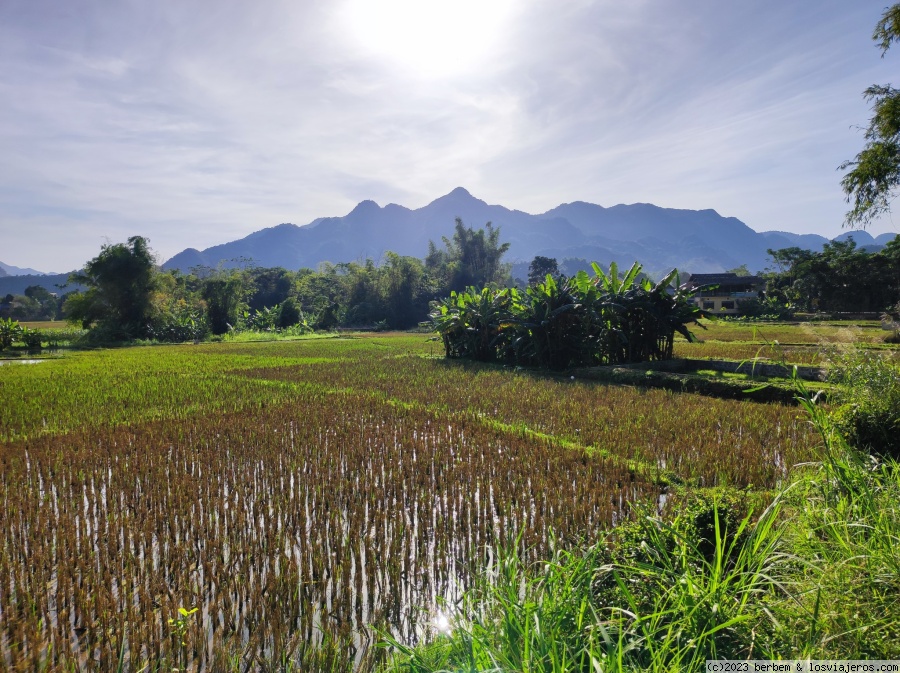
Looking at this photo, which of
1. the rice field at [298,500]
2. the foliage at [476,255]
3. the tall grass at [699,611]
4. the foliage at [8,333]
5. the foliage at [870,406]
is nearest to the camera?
the tall grass at [699,611]

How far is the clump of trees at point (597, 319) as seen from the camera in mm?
12188

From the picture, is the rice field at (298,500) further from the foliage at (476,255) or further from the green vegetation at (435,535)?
the foliage at (476,255)

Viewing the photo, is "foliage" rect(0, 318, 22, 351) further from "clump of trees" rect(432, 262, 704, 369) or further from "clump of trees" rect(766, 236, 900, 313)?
"clump of trees" rect(766, 236, 900, 313)

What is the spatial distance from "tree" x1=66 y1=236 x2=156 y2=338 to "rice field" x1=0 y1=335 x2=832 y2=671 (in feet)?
71.6

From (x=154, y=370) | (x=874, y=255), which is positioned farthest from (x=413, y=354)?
(x=874, y=255)

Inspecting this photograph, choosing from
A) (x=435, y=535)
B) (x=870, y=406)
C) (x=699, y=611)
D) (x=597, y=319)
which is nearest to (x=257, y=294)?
(x=597, y=319)

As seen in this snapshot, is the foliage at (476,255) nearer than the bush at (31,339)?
No

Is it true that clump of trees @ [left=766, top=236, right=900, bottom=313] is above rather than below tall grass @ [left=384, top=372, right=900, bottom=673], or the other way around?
above

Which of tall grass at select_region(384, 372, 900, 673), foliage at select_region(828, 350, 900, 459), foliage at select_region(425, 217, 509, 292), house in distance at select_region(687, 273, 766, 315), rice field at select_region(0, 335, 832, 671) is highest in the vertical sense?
foliage at select_region(425, 217, 509, 292)

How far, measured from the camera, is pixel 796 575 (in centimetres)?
241

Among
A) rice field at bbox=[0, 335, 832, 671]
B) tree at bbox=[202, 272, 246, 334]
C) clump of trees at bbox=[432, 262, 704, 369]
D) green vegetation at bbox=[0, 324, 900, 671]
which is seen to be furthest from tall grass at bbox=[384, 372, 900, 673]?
tree at bbox=[202, 272, 246, 334]

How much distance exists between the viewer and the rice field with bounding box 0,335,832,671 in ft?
8.84

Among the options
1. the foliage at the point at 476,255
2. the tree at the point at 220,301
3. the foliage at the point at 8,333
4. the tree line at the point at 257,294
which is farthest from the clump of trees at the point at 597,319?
the foliage at the point at 476,255

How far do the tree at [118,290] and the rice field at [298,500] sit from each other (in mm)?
21833
